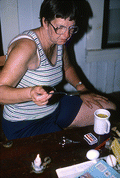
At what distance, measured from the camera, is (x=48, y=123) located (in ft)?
3.66

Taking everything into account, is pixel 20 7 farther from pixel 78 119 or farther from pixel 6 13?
pixel 78 119

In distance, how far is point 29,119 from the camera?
3.68ft

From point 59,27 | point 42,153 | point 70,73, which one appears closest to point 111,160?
point 42,153

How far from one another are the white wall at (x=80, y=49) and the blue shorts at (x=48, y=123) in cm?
116

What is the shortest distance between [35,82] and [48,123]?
303 millimetres

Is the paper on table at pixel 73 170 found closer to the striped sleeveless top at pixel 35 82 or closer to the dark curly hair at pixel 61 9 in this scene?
the striped sleeveless top at pixel 35 82

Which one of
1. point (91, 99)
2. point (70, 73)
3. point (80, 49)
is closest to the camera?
point (91, 99)

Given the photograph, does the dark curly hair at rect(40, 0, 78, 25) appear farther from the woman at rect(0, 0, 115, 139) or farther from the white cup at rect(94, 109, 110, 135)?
the white cup at rect(94, 109, 110, 135)

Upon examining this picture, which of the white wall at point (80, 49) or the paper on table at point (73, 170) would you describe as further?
the white wall at point (80, 49)

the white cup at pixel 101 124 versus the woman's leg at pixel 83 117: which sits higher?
the white cup at pixel 101 124

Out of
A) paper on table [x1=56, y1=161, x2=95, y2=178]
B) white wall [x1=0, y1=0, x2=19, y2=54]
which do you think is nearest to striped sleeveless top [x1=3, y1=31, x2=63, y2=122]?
paper on table [x1=56, y1=161, x2=95, y2=178]

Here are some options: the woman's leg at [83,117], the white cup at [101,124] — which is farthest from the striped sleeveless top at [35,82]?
the white cup at [101,124]

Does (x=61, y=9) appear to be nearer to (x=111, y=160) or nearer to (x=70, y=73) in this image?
(x=70, y=73)

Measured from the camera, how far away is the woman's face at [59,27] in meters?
0.97
